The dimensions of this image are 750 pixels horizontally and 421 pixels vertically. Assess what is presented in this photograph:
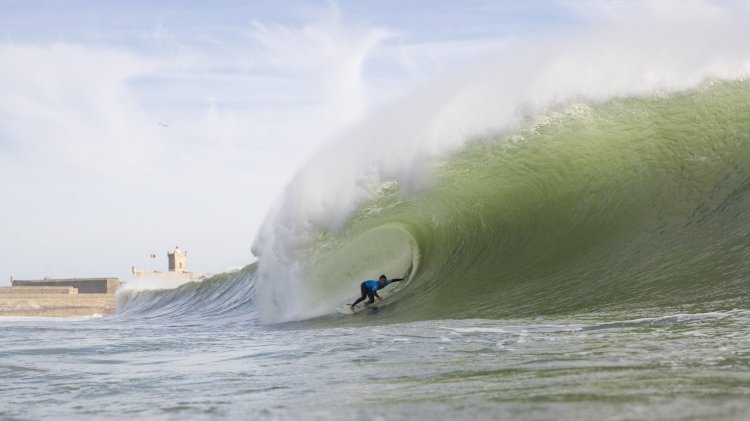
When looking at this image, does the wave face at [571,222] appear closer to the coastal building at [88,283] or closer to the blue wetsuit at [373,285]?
the blue wetsuit at [373,285]

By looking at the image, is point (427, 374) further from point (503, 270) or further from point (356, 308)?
point (356, 308)

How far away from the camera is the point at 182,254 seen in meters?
57.1

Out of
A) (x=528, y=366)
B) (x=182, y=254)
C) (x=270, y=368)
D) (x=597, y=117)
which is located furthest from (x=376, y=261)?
(x=182, y=254)

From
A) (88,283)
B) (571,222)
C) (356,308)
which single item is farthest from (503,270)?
(88,283)

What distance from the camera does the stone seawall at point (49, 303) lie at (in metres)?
43.7

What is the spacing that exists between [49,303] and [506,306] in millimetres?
38826

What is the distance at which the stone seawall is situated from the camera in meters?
43.7

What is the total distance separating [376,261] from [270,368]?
23.0 ft

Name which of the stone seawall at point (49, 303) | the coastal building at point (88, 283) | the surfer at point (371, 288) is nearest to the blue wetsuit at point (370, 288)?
the surfer at point (371, 288)

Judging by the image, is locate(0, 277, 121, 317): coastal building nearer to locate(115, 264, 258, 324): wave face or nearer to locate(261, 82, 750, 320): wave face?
locate(115, 264, 258, 324): wave face

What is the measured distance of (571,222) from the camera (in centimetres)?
1122

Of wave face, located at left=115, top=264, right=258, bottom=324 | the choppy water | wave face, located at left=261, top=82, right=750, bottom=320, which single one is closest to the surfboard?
wave face, located at left=261, top=82, right=750, bottom=320

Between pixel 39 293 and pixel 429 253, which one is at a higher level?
pixel 39 293

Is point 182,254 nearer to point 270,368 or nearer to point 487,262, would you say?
point 487,262
